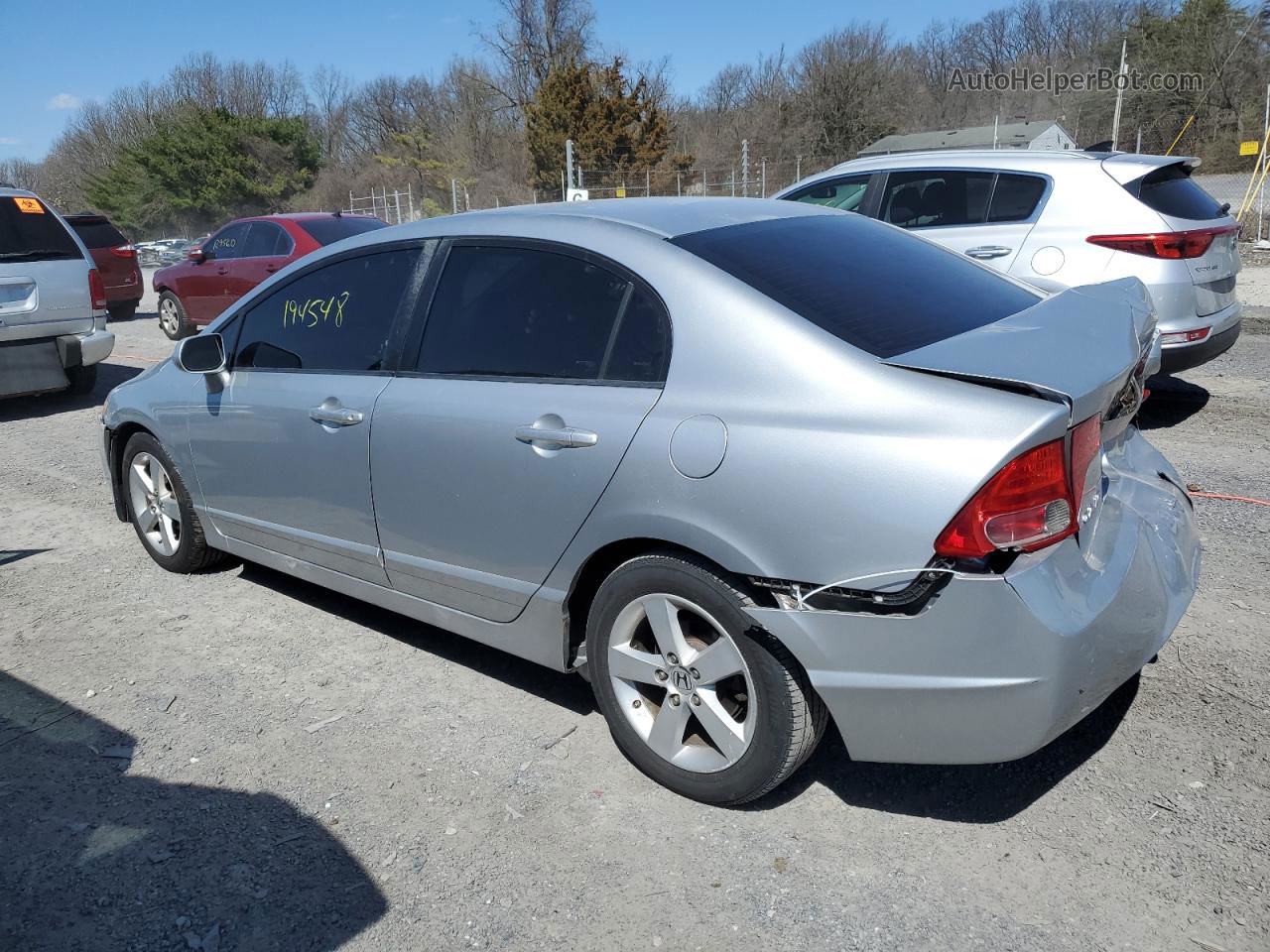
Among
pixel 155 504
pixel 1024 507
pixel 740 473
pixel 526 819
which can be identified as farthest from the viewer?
pixel 155 504

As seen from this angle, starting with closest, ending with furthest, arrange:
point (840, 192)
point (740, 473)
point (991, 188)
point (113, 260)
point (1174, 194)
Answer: point (740, 473), point (1174, 194), point (991, 188), point (840, 192), point (113, 260)

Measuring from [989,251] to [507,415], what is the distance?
4.84m

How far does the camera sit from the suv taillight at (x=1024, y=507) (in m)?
2.33

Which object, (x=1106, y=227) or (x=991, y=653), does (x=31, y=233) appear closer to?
(x=1106, y=227)

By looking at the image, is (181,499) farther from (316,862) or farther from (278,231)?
(278,231)

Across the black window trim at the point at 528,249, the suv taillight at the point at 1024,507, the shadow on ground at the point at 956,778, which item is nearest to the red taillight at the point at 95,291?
the black window trim at the point at 528,249

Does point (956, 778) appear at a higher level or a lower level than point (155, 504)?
lower

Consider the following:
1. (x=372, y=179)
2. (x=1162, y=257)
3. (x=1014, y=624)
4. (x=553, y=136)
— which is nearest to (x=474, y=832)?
(x=1014, y=624)

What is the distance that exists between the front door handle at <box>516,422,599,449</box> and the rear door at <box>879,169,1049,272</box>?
461 centimetres

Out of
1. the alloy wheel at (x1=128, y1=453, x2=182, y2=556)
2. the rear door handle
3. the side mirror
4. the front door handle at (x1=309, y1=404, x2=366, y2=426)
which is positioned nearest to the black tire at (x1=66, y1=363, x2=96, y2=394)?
the alloy wheel at (x1=128, y1=453, x2=182, y2=556)

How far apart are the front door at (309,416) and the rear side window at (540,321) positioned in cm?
27

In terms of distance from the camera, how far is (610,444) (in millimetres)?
2908

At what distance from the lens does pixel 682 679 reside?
2.89 m

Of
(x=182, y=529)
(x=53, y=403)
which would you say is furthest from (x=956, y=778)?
(x=53, y=403)
